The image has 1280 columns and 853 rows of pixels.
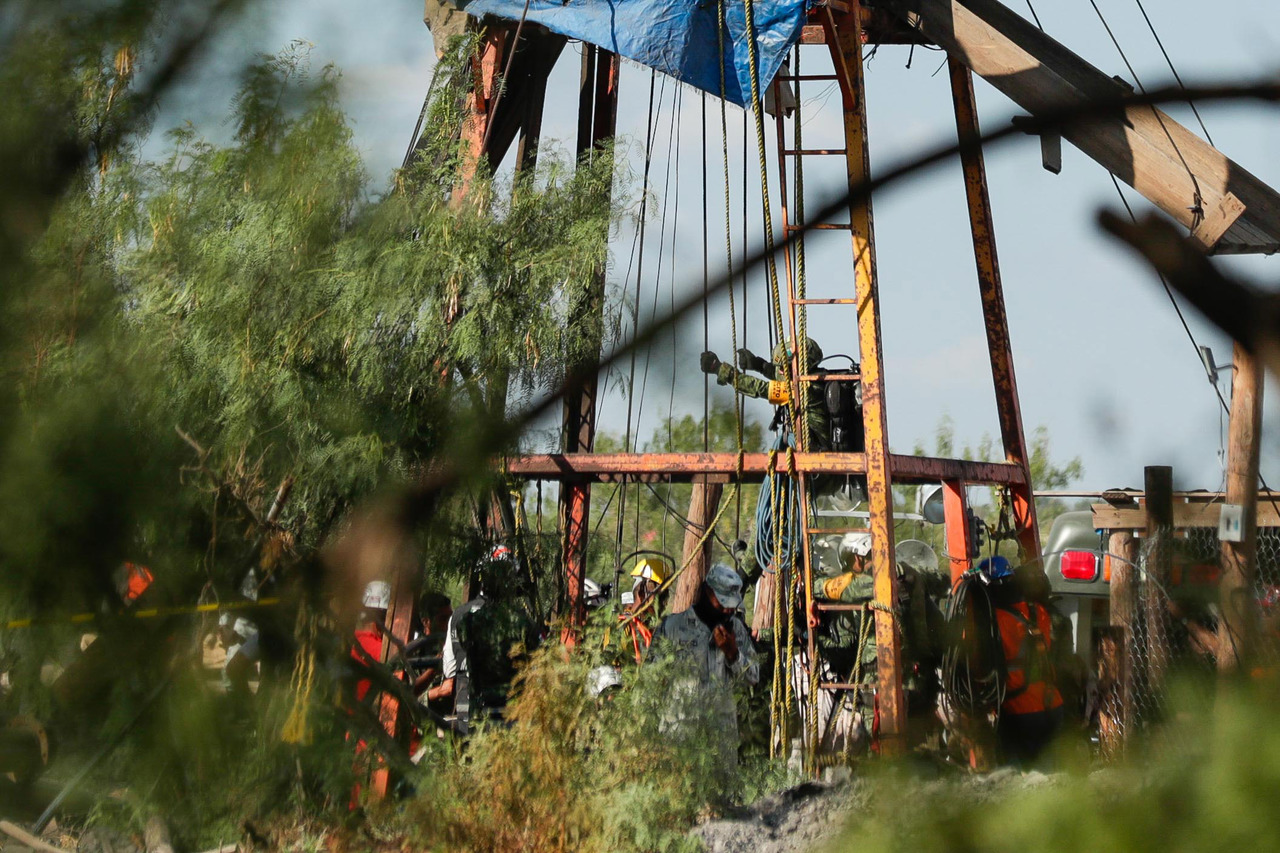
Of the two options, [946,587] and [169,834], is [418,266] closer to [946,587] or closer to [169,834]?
[169,834]

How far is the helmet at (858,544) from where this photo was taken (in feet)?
27.4

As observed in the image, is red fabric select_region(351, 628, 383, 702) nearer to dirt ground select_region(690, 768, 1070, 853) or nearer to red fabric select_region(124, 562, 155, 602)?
red fabric select_region(124, 562, 155, 602)

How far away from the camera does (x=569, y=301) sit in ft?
21.2

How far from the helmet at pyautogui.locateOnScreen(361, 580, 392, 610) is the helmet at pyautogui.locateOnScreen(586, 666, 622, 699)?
4.24 meters

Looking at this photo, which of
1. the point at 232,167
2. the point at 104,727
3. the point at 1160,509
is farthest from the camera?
the point at 232,167

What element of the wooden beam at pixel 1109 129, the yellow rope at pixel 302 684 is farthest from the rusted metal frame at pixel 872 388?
the yellow rope at pixel 302 684

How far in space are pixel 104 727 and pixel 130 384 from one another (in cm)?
47

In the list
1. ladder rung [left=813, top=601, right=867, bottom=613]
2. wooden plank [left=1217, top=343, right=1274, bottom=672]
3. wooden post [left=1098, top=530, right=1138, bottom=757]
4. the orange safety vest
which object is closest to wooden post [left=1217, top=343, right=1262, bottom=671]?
wooden plank [left=1217, top=343, right=1274, bottom=672]

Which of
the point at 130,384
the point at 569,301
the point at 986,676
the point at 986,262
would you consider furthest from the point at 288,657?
the point at 986,262

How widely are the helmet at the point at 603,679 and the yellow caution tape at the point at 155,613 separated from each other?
14.3 feet

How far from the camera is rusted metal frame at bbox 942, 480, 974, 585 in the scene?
8.60 metres

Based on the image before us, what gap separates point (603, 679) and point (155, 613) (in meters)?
4.75

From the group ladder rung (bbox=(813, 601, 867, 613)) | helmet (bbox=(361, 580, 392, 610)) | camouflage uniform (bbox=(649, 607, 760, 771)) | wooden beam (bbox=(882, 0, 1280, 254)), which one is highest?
wooden beam (bbox=(882, 0, 1280, 254))

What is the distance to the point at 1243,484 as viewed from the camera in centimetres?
112
